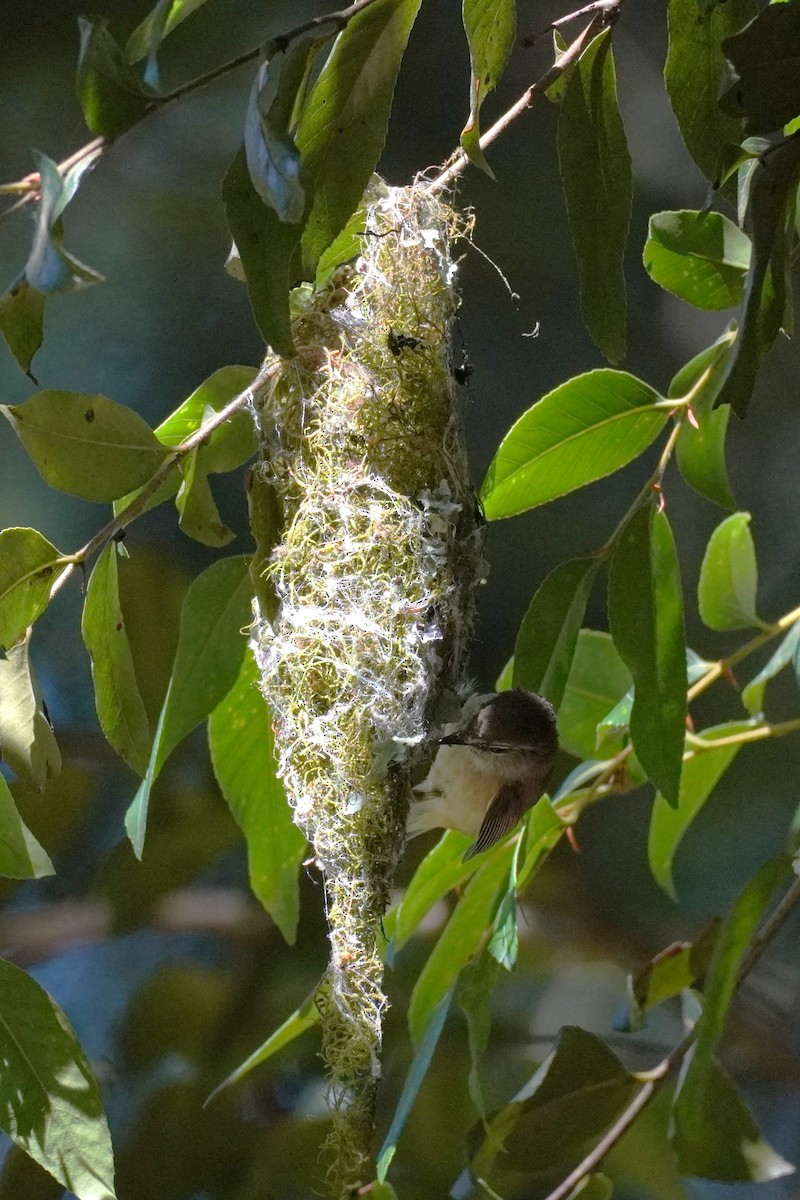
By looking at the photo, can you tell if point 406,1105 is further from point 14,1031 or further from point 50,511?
point 50,511

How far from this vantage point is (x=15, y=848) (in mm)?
717

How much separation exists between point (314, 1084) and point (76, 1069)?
2.86 ft

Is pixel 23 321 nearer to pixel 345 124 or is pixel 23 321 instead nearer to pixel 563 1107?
pixel 345 124

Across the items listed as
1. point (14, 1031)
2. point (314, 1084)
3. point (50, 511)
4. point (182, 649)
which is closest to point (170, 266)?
point (50, 511)

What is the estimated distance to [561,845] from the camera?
5.19 ft

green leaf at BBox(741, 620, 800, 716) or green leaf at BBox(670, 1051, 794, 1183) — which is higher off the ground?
green leaf at BBox(741, 620, 800, 716)

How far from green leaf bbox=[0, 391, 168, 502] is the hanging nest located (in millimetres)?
108

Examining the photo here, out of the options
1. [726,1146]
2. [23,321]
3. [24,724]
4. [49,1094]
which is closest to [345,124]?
[23,321]

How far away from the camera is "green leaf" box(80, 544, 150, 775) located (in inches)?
30.1

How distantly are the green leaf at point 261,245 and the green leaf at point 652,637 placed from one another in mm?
390

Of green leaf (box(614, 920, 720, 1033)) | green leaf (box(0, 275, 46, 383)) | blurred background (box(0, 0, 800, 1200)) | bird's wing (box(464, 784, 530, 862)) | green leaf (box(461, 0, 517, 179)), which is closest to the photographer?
green leaf (box(0, 275, 46, 383))

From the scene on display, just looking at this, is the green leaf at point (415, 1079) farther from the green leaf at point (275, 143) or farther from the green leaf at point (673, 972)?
the green leaf at point (275, 143)

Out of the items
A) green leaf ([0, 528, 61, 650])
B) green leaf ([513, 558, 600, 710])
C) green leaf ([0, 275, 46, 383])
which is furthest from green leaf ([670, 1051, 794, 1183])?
green leaf ([0, 275, 46, 383])

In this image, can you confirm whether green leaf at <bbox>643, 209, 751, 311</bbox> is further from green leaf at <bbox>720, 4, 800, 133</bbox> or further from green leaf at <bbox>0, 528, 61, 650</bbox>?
green leaf at <bbox>0, 528, 61, 650</bbox>
